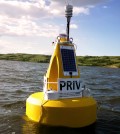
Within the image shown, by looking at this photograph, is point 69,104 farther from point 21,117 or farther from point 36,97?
point 21,117

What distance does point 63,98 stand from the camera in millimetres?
18953

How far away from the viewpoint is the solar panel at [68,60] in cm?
1980

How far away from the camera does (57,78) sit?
19641mm

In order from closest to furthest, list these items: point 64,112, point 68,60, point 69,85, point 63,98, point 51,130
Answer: point 64,112, point 51,130, point 63,98, point 69,85, point 68,60

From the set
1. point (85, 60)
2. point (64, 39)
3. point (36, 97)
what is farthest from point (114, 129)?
point (85, 60)

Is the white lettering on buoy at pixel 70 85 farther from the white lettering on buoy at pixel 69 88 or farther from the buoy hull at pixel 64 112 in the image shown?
the buoy hull at pixel 64 112

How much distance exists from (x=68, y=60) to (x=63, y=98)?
262 centimetres

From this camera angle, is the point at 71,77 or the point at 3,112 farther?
the point at 3,112

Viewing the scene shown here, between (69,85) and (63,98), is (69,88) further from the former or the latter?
(63,98)

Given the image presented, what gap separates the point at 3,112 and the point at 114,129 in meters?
8.65

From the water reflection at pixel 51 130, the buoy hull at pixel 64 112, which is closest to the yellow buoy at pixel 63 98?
the buoy hull at pixel 64 112

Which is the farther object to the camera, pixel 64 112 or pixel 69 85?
pixel 69 85

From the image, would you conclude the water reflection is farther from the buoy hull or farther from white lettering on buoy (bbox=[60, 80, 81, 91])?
white lettering on buoy (bbox=[60, 80, 81, 91])

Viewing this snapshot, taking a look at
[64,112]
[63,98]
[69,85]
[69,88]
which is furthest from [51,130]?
[69,85]
